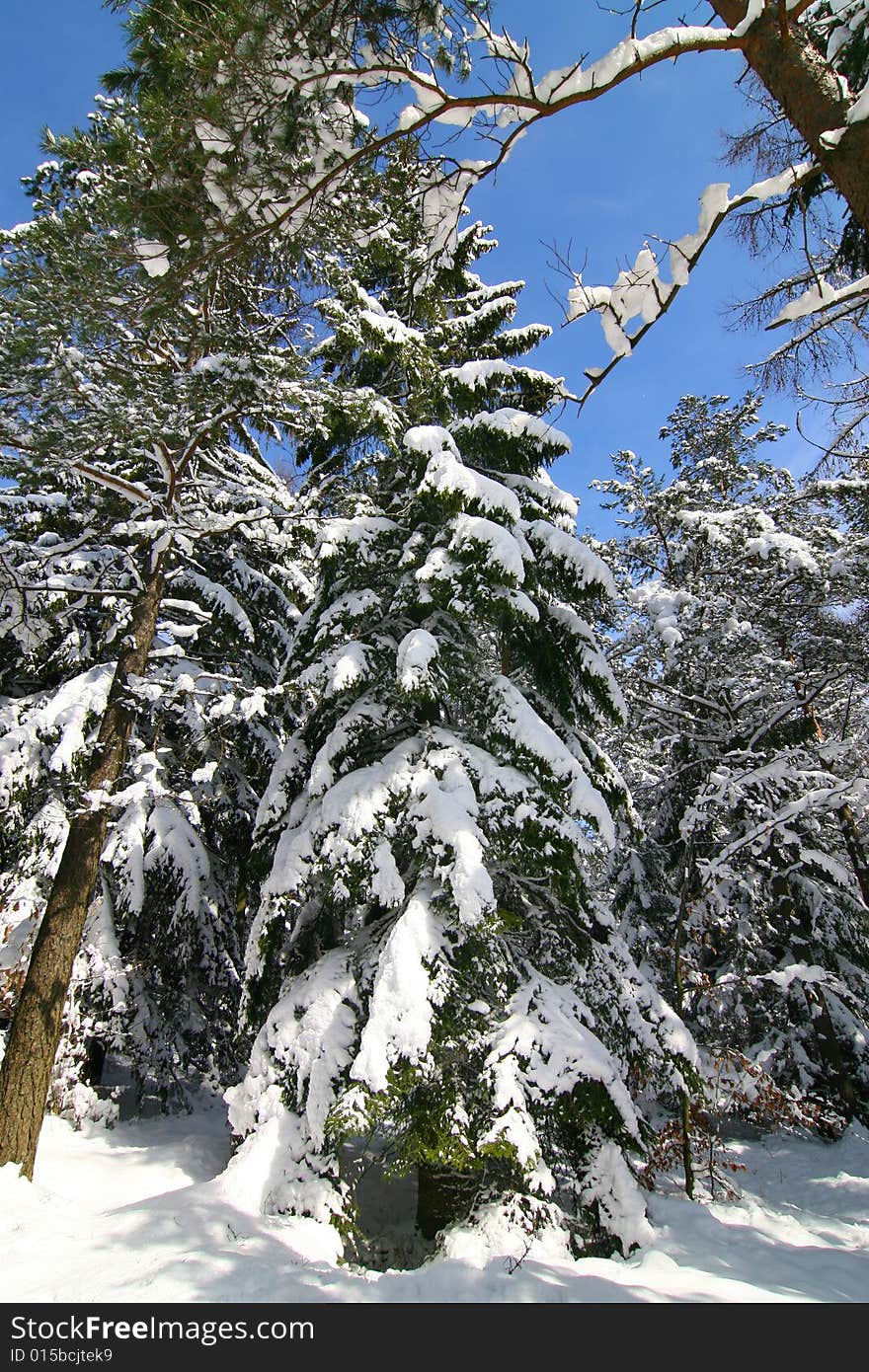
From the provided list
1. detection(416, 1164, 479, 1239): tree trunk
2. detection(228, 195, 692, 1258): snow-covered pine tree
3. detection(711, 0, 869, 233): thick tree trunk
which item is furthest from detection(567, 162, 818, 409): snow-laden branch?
detection(416, 1164, 479, 1239): tree trunk

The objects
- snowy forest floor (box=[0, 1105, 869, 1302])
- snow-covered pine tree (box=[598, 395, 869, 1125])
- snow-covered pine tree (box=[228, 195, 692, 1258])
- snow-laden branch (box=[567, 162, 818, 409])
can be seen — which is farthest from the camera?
snow-covered pine tree (box=[598, 395, 869, 1125])

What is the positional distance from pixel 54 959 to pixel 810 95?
26.6 feet

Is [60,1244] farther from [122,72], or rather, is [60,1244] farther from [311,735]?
[122,72]

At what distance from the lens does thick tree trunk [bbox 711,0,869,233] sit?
112 inches

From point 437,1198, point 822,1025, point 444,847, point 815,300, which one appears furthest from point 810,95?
point 822,1025

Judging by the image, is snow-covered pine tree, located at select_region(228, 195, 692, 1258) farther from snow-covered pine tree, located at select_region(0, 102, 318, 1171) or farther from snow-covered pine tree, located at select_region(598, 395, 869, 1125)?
snow-covered pine tree, located at select_region(598, 395, 869, 1125)

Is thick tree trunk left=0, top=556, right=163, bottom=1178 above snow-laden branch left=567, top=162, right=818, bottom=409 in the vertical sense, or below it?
below

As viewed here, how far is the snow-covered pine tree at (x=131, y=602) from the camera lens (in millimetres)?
5520

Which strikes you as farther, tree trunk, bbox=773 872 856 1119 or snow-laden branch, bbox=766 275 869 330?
tree trunk, bbox=773 872 856 1119

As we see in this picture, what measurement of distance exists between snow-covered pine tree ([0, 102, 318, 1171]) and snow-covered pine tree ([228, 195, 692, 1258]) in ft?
3.99

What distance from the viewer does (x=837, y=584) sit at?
923 centimetres

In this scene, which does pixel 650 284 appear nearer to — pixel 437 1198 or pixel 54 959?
pixel 54 959

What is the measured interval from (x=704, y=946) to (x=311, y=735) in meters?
6.18
